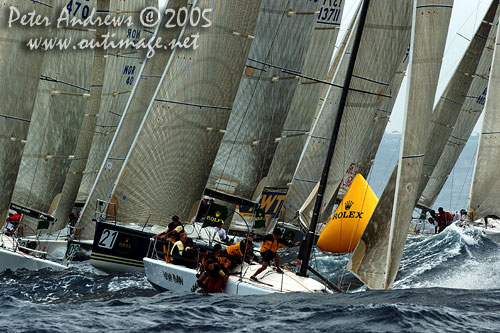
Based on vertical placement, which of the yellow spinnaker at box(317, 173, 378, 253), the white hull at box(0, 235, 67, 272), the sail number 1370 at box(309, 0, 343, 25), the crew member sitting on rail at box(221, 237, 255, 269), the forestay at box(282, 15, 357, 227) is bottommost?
the white hull at box(0, 235, 67, 272)

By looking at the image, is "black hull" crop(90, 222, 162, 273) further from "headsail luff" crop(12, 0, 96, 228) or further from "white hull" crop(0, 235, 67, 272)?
"headsail luff" crop(12, 0, 96, 228)

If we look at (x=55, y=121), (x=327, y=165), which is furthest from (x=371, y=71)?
(x=55, y=121)

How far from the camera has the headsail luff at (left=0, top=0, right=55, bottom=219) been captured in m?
19.2

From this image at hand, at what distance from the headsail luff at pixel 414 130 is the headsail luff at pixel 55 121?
11.0 m

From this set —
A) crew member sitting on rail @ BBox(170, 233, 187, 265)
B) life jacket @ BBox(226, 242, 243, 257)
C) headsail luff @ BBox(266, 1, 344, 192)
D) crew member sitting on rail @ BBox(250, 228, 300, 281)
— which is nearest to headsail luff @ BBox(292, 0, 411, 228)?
crew member sitting on rail @ BBox(250, 228, 300, 281)

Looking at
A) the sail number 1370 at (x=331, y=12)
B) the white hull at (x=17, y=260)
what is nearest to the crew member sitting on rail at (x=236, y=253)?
the white hull at (x=17, y=260)

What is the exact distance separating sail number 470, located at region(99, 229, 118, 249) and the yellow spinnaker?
525 centimetres

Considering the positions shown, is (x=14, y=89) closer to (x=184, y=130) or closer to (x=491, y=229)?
(x=184, y=130)

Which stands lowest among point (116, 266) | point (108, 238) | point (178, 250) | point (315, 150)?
point (116, 266)

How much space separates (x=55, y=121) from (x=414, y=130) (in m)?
11.7

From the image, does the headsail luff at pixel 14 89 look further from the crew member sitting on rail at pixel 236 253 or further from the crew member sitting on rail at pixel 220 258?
the crew member sitting on rail at pixel 220 258

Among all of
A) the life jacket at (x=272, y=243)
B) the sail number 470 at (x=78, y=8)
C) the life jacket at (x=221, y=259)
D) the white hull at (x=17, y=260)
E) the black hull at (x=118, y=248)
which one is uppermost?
the sail number 470 at (x=78, y=8)

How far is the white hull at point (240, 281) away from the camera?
13992 mm

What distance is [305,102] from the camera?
81.7 ft
